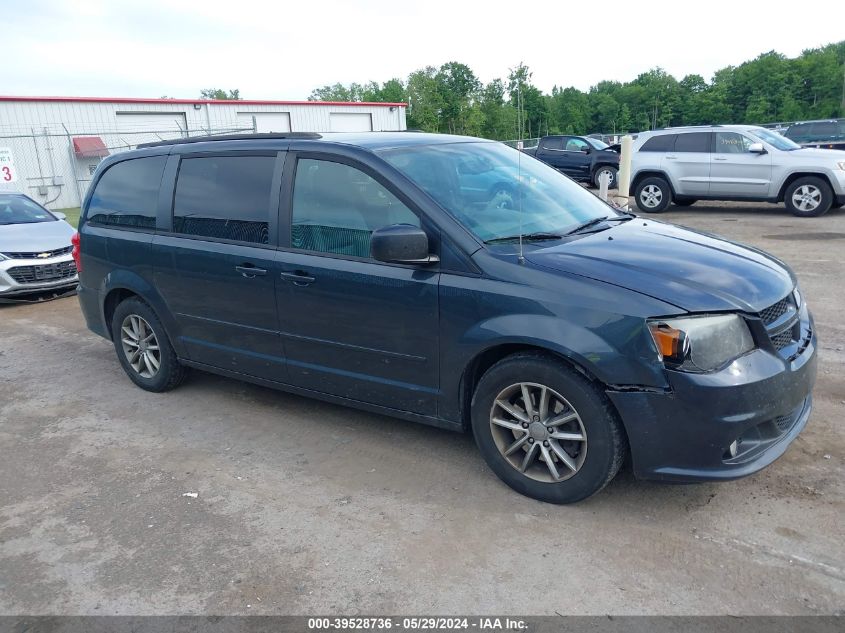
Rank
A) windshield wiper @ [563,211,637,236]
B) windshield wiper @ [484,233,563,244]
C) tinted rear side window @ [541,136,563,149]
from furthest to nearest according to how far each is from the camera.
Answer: tinted rear side window @ [541,136,563,149] < windshield wiper @ [563,211,637,236] < windshield wiper @ [484,233,563,244]

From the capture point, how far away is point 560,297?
3295 mm

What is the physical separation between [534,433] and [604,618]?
3.22 ft

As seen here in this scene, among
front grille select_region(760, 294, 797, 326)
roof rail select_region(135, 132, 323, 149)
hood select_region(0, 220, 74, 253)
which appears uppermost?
roof rail select_region(135, 132, 323, 149)

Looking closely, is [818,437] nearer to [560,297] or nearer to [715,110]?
[560,297]

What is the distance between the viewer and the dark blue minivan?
3.13 m

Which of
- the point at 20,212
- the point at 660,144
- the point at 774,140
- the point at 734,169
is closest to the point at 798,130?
the point at 774,140

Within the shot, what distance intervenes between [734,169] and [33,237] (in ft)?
40.8

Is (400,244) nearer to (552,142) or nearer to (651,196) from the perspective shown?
(651,196)

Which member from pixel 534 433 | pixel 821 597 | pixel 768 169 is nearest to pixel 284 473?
pixel 534 433

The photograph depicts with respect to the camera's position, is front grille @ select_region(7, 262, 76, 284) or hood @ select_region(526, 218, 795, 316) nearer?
hood @ select_region(526, 218, 795, 316)

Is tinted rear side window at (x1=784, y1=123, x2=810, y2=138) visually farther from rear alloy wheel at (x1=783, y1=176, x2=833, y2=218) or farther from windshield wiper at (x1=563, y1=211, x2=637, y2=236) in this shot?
windshield wiper at (x1=563, y1=211, x2=637, y2=236)

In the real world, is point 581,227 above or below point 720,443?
above

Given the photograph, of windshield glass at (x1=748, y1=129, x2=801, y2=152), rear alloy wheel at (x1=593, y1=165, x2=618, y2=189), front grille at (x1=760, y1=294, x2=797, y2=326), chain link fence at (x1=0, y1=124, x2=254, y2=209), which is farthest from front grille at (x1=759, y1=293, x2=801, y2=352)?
chain link fence at (x1=0, y1=124, x2=254, y2=209)

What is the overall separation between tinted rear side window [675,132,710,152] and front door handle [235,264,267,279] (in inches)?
481
